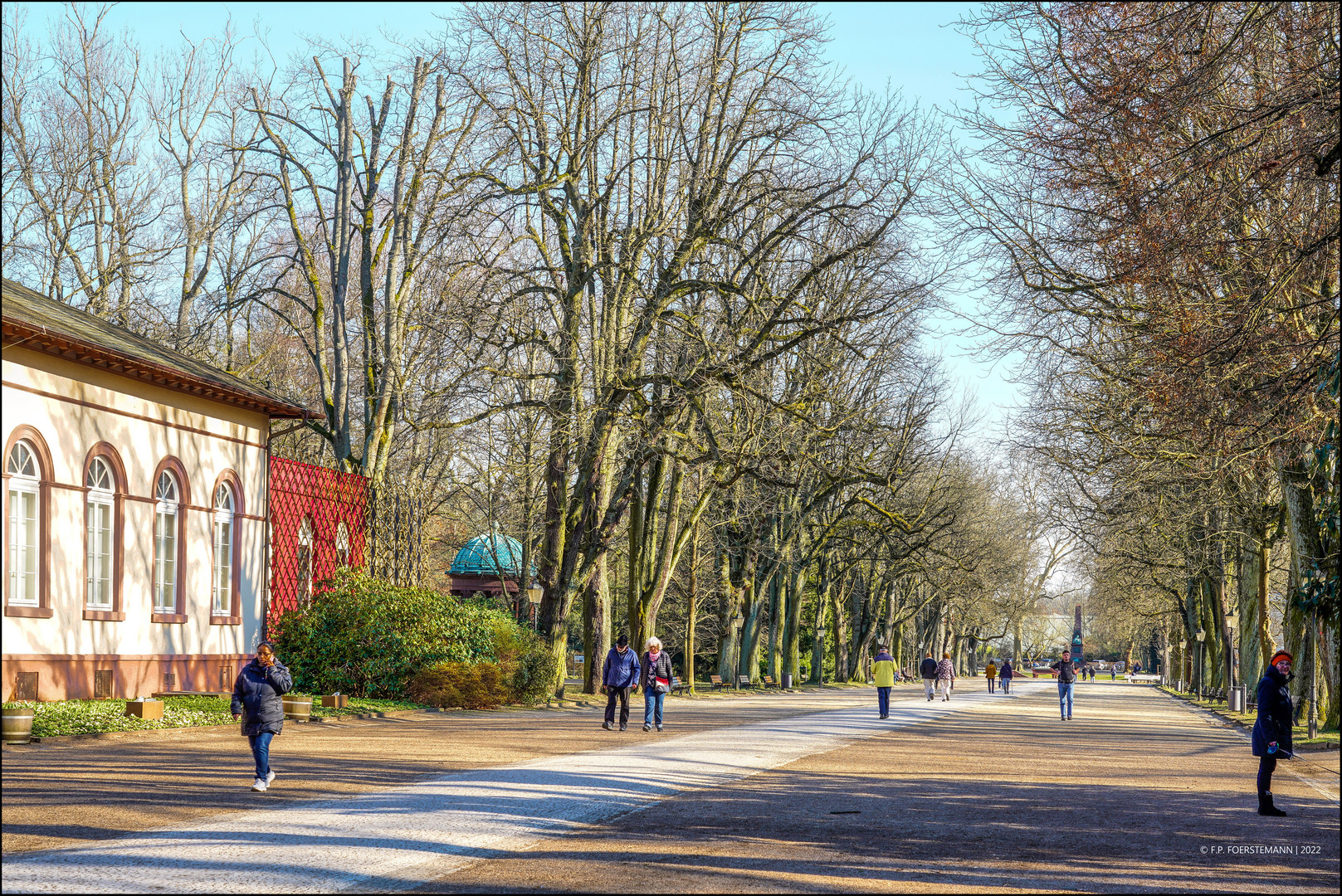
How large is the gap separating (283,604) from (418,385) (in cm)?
896

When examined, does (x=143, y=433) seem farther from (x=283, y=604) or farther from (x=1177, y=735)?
(x=1177, y=735)

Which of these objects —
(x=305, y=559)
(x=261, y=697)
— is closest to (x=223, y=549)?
(x=305, y=559)

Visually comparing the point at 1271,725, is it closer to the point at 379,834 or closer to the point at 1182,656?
the point at 379,834

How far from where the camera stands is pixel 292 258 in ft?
116

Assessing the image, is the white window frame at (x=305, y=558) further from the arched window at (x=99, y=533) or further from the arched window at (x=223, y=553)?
the arched window at (x=99, y=533)

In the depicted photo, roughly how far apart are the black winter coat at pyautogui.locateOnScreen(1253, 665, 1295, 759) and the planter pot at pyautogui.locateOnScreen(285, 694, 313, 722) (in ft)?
48.7

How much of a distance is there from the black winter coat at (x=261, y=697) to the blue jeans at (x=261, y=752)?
5cm

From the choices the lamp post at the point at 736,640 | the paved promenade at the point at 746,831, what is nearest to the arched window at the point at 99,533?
the paved promenade at the point at 746,831

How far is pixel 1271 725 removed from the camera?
42.6 ft

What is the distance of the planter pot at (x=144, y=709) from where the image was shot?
19.7m

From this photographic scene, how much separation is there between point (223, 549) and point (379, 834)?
18.2m

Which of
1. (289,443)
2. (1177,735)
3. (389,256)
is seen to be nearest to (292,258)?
(389,256)

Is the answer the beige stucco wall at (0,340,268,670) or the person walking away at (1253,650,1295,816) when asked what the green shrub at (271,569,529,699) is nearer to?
the beige stucco wall at (0,340,268,670)

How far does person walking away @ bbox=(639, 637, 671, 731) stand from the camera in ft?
74.6
